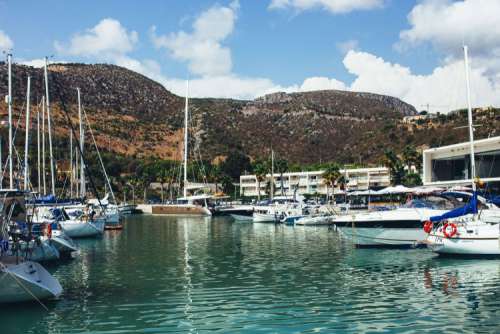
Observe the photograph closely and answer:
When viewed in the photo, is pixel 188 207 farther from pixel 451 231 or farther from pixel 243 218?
pixel 451 231

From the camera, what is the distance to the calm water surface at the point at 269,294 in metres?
18.4

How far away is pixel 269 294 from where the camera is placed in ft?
75.8

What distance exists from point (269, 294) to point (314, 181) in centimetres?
11374

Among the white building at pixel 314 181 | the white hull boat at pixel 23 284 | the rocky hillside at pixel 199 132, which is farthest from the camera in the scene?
the rocky hillside at pixel 199 132

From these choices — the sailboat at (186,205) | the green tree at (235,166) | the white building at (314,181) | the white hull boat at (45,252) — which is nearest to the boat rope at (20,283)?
the white hull boat at (45,252)

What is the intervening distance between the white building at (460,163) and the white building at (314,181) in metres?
37.6

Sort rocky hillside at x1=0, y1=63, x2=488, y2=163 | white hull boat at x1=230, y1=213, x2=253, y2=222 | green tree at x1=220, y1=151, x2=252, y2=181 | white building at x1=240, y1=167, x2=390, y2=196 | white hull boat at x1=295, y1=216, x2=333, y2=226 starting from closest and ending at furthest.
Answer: white hull boat at x1=295, y1=216, x2=333, y2=226
white hull boat at x1=230, y1=213, x2=253, y2=222
white building at x1=240, y1=167, x2=390, y2=196
green tree at x1=220, y1=151, x2=252, y2=181
rocky hillside at x1=0, y1=63, x2=488, y2=163

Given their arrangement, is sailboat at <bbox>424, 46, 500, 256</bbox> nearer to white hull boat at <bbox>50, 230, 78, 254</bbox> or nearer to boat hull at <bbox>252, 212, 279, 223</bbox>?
white hull boat at <bbox>50, 230, 78, 254</bbox>

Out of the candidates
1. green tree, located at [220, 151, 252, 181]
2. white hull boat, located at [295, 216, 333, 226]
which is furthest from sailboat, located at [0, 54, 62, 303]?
green tree, located at [220, 151, 252, 181]

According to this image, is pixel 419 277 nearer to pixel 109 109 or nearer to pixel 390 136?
pixel 390 136

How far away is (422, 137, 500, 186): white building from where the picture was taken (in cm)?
7025

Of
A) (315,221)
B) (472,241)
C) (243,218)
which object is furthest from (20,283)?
(243,218)

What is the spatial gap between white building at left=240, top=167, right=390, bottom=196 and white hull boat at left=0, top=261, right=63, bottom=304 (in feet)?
326

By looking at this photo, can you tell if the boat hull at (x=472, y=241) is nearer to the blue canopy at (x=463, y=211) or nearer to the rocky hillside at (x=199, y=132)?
the blue canopy at (x=463, y=211)
